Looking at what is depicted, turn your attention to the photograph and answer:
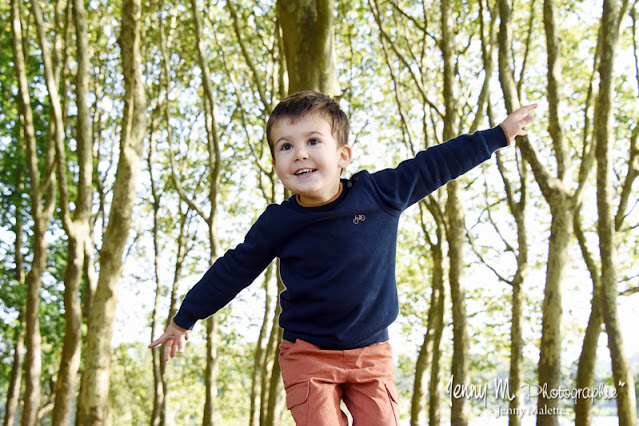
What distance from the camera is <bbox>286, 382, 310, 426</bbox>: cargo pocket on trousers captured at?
9.14 ft

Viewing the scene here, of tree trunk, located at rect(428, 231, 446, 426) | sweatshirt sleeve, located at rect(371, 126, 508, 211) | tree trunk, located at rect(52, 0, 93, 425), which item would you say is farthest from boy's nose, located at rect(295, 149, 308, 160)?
tree trunk, located at rect(428, 231, 446, 426)

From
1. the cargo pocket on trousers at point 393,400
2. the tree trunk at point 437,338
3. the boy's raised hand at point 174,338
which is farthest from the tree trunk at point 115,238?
the cargo pocket on trousers at point 393,400

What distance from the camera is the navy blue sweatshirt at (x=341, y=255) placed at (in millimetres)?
2980

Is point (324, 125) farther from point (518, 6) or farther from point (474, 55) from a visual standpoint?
point (474, 55)

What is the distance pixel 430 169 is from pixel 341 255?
590mm

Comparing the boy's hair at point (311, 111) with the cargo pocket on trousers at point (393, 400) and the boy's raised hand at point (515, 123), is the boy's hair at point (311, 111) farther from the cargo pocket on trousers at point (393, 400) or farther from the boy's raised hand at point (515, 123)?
the cargo pocket on trousers at point (393, 400)

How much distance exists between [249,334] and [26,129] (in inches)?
517

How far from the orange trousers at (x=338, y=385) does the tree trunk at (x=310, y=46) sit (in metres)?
2.78

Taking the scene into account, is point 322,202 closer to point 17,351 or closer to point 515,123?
point 515,123

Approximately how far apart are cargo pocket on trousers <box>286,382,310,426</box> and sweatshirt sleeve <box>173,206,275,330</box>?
1.72 ft

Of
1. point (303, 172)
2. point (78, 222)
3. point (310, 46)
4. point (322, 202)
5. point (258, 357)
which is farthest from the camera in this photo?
point (258, 357)

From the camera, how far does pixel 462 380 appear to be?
9.04 meters

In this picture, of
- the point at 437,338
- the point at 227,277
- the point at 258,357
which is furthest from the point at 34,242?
the point at 227,277

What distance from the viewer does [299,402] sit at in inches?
110
